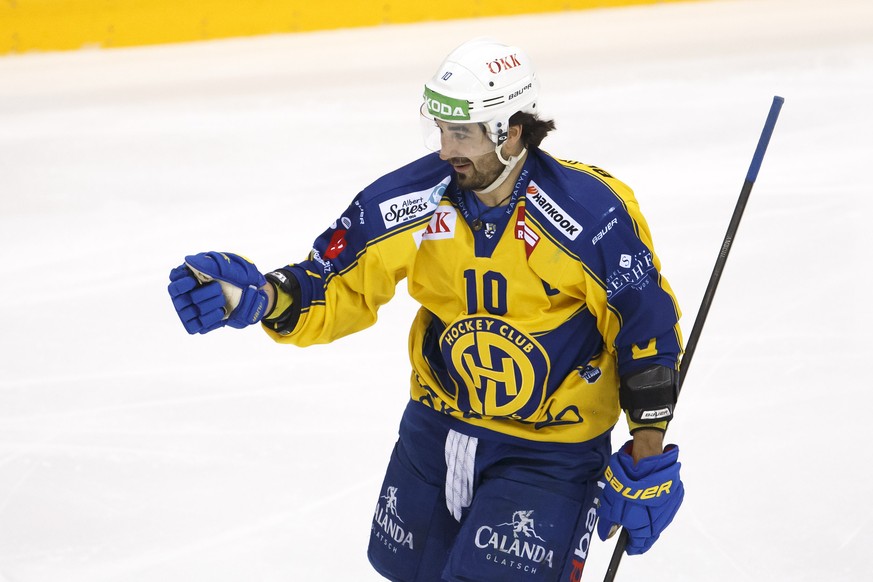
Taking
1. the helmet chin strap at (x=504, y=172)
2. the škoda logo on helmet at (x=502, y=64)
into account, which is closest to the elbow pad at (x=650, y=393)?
the helmet chin strap at (x=504, y=172)

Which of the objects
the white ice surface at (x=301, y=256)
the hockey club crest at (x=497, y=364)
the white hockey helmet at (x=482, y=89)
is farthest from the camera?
the white ice surface at (x=301, y=256)

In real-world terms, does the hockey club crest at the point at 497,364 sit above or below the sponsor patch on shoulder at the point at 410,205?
below

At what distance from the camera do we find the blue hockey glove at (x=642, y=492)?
219 cm

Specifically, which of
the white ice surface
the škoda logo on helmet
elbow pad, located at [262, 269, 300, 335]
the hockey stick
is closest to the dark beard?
the škoda logo on helmet

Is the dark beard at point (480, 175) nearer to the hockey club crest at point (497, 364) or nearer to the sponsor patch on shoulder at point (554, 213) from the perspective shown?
the sponsor patch on shoulder at point (554, 213)

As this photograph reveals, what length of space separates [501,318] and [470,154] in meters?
0.32

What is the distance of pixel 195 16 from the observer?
7215 mm

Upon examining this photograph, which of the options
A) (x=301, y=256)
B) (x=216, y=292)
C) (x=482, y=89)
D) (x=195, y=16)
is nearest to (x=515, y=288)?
(x=482, y=89)

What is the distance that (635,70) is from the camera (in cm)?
661

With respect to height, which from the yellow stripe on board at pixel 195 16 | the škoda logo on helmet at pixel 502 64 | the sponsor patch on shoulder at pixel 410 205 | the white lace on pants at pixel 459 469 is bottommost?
the white lace on pants at pixel 459 469

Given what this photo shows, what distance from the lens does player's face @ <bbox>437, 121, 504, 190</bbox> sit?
7.18 ft

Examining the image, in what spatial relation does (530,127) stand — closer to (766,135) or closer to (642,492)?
(766,135)

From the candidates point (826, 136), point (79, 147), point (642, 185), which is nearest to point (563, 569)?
point (642, 185)

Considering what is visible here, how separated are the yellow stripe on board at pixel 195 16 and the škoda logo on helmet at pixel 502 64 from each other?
5345 millimetres
